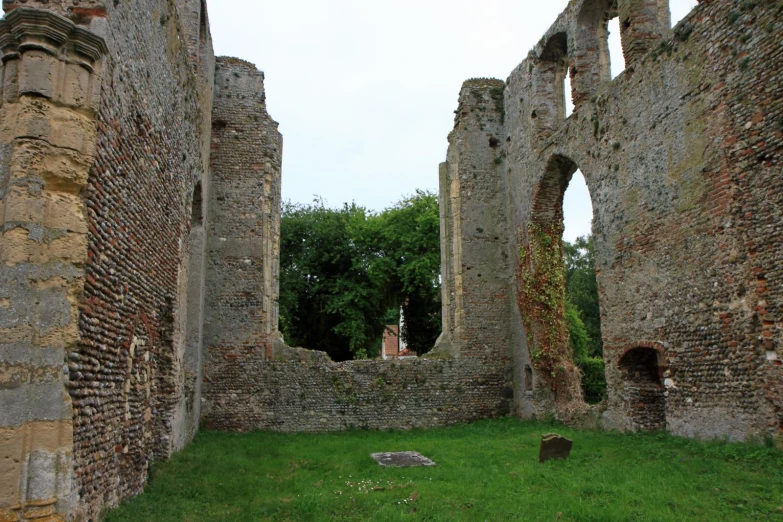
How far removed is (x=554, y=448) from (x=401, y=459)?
7.47 feet

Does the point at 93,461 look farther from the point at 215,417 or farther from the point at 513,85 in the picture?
the point at 513,85

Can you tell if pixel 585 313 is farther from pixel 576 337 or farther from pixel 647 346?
pixel 647 346

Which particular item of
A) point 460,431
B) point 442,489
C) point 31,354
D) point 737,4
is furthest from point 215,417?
point 737,4

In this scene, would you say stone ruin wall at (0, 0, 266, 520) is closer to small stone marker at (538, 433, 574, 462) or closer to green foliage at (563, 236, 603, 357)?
small stone marker at (538, 433, 574, 462)

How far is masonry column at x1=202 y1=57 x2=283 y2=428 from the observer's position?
13.7 m

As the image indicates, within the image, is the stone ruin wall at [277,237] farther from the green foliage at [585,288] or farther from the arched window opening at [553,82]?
the green foliage at [585,288]

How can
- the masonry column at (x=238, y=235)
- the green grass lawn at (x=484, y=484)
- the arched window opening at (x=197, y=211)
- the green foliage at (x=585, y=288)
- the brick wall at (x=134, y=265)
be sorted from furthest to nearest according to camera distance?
the green foliage at (x=585, y=288) < the masonry column at (x=238, y=235) < the arched window opening at (x=197, y=211) < the green grass lawn at (x=484, y=484) < the brick wall at (x=134, y=265)

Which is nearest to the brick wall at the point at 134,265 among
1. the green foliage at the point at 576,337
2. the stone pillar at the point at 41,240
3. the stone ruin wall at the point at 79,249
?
the stone ruin wall at the point at 79,249

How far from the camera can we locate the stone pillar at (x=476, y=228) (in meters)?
14.8

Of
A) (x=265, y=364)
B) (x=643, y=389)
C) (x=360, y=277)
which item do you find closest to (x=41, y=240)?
(x=265, y=364)

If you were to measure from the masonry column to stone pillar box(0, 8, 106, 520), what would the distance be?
Answer: 29.2 ft

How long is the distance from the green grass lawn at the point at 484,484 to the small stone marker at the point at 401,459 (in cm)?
18

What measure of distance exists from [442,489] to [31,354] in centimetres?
450

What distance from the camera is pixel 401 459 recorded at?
9133 millimetres
